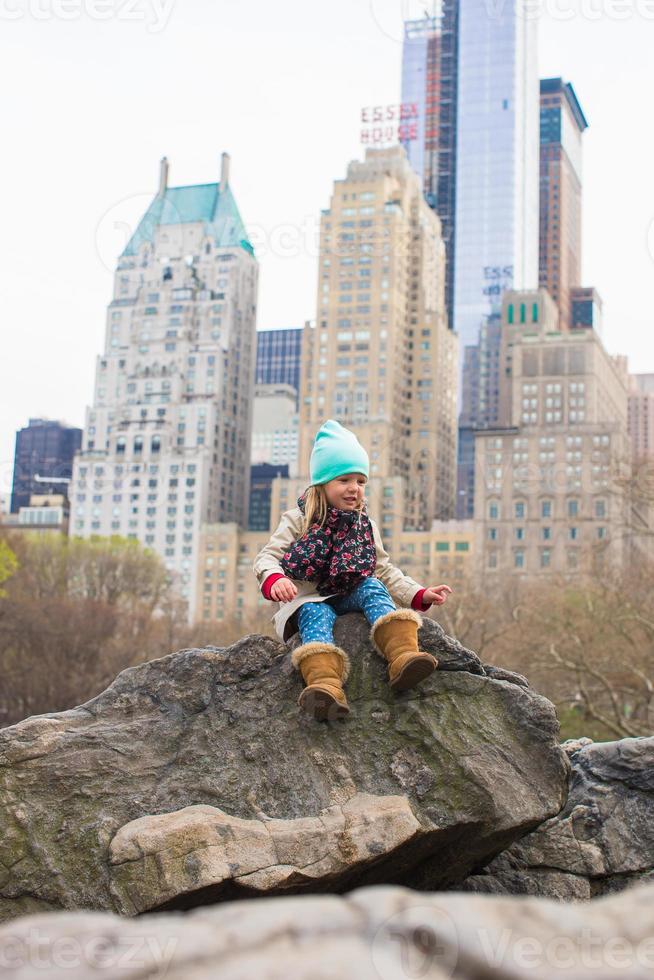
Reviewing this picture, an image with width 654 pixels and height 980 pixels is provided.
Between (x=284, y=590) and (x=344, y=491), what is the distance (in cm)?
90

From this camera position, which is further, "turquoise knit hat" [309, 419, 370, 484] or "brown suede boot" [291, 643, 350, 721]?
"turquoise knit hat" [309, 419, 370, 484]

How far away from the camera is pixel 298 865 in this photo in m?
5.55

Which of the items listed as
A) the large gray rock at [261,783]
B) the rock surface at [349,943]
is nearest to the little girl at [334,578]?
the large gray rock at [261,783]

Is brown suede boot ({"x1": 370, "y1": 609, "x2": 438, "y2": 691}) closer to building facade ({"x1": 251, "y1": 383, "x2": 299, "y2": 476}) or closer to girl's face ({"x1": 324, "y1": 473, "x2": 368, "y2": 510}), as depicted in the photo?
girl's face ({"x1": 324, "y1": 473, "x2": 368, "y2": 510})

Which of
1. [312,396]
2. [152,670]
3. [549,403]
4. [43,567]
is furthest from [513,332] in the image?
[152,670]

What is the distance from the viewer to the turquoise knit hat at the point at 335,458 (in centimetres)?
702

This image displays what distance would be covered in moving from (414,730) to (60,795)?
189cm

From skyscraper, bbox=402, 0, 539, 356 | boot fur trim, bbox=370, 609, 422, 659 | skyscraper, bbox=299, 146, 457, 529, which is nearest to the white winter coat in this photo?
boot fur trim, bbox=370, 609, 422, 659

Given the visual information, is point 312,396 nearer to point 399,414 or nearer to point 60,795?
point 399,414

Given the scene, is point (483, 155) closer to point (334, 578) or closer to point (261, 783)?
point (334, 578)

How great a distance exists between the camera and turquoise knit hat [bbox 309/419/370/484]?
7.02m

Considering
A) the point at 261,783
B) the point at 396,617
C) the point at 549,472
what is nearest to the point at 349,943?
the point at 261,783

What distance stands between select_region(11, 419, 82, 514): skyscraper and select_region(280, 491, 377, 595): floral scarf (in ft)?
465

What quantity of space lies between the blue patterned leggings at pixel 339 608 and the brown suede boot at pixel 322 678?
0.34 feet
